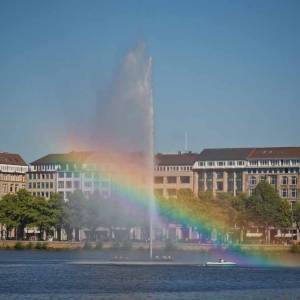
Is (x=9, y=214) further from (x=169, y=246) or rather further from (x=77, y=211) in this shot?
(x=169, y=246)

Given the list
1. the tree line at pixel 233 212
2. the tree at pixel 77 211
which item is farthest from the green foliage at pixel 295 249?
the tree at pixel 77 211

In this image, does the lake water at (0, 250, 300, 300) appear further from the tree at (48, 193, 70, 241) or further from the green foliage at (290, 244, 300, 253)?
the tree at (48, 193, 70, 241)

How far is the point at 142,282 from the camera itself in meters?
84.4

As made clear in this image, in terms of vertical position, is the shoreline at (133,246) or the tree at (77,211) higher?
the tree at (77,211)

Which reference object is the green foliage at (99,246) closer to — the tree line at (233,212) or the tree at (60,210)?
the tree line at (233,212)

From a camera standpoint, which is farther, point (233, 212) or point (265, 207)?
point (265, 207)

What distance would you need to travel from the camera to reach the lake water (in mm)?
76062

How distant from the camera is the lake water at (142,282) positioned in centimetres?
7606

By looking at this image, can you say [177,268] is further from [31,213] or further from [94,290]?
[31,213]

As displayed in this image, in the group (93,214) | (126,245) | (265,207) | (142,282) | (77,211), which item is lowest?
(142,282)

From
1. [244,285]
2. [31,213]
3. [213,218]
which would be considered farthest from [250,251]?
[244,285]

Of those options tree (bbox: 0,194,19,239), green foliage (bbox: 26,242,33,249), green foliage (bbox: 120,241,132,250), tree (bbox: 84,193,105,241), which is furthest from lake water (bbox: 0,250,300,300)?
tree (bbox: 0,194,19,239)

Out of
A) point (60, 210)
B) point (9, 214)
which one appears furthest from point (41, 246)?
point (9, 214)

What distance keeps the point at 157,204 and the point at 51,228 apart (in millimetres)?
25615
